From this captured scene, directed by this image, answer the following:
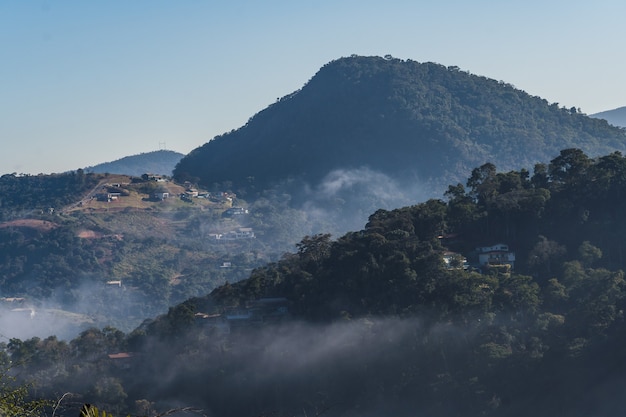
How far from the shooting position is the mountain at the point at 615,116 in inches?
5404

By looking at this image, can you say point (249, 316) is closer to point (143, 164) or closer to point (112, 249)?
point (112, 249)

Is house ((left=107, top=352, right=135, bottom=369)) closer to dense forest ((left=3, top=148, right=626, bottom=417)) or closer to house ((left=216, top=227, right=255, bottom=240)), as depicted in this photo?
dense forest ((left=3, top=148, right=626, bottom=417))

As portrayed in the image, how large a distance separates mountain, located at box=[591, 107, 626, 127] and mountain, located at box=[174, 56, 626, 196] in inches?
1695

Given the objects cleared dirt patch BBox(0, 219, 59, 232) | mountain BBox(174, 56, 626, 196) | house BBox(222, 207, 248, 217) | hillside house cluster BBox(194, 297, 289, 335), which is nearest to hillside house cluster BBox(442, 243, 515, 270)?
hillside house cluster BBox(194, 297, 289, 335)

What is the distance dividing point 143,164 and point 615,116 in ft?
233

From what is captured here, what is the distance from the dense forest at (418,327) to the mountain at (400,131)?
55.6 metres

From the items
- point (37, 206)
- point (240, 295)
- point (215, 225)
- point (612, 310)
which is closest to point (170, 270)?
point (215, 225)

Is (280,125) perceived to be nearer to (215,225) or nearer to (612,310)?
(215,225)

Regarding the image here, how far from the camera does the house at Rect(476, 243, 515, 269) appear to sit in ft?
105

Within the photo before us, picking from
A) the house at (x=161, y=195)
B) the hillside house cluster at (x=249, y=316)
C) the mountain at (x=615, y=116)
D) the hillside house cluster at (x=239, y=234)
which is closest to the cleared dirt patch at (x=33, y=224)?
the house at (x=161, y=195)

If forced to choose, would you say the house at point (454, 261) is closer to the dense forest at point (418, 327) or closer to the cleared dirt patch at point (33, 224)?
the dense forest at point (418, 327)

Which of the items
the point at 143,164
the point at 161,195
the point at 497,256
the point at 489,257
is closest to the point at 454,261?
the point at 489,257

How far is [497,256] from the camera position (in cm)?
3209

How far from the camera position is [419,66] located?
331 feet
